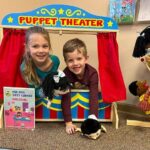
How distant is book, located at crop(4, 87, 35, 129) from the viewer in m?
1.06

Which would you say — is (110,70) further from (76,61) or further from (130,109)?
(130,109)

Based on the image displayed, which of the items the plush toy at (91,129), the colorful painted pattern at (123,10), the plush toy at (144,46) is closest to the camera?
the plush toy at (91,129)

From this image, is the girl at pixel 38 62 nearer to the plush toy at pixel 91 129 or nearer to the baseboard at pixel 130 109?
the plush toy at pixel 91 129

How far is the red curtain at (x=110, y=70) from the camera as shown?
3.69ft

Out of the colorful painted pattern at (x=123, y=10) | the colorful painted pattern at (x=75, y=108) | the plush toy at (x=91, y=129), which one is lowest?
the plush toy at (x=91, y=129)

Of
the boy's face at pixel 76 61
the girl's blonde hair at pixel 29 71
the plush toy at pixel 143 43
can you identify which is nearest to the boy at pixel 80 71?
the boy's face at pixel 76 61

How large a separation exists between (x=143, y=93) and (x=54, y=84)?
0.40m

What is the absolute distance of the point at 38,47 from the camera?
1.10 meters

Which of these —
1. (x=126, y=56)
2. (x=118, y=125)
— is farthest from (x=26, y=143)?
(x=126, y=56)

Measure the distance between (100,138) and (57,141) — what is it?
170 millimetres

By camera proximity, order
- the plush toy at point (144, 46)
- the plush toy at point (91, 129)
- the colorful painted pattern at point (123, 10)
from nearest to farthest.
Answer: the plush toy at point (91, 129) → the plush toy at point (144, 46) → the colorful painted pattern at point (123, 10)

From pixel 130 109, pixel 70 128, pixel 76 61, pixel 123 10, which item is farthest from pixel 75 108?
pixel 123 10

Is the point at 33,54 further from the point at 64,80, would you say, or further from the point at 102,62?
the point at 102,62

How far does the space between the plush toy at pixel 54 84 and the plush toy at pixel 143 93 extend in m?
0.32
